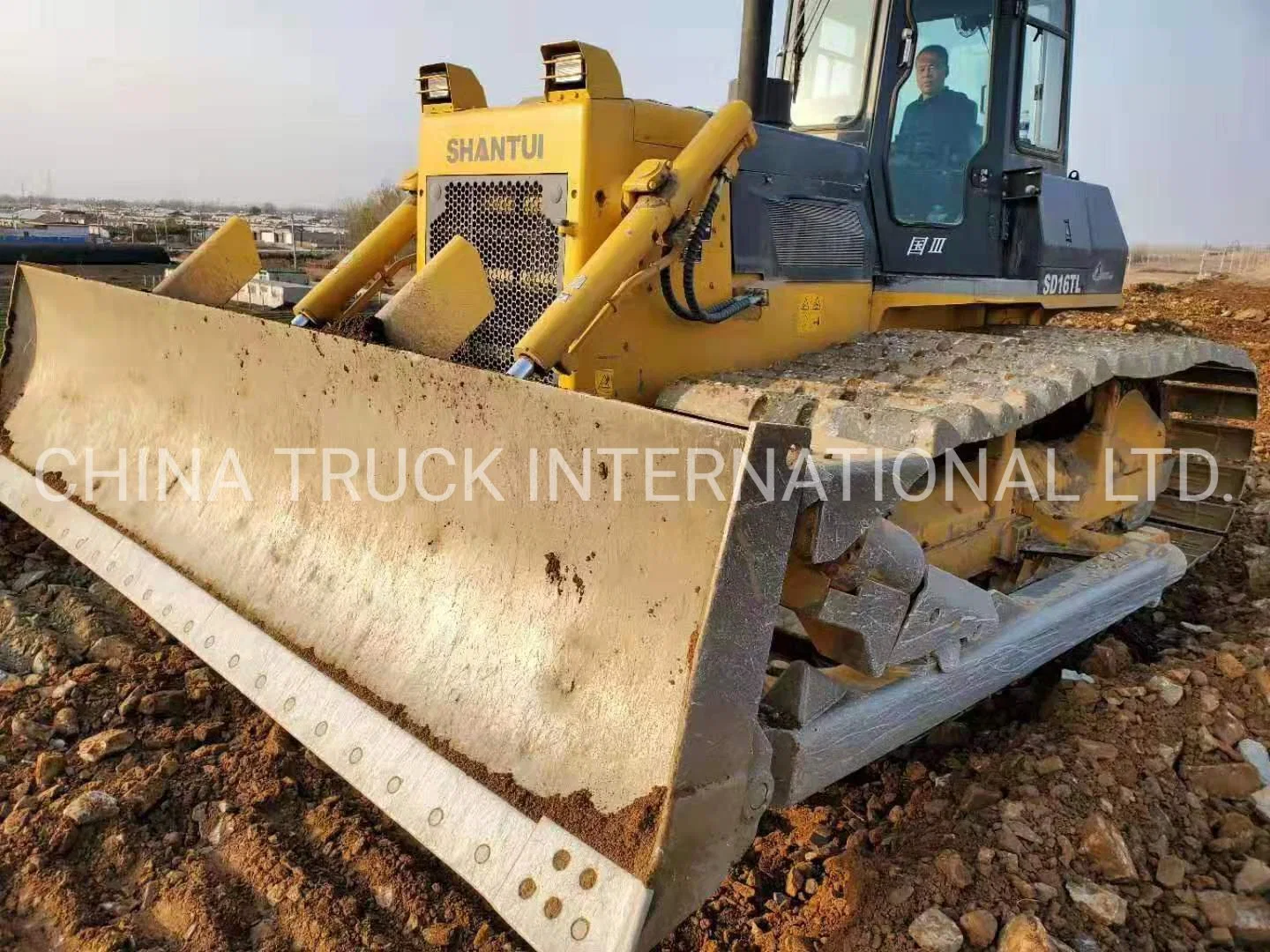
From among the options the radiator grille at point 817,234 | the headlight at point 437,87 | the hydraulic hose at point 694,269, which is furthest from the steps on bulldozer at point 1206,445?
the headlight at point 437,87

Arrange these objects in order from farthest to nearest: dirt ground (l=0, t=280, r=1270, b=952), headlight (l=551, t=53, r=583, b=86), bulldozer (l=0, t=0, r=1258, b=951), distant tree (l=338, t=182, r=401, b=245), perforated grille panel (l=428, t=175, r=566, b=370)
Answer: distant tree (l=338, t=182, r=401, b=245), perforated grille panel (l=428, t=175, r=566, b=370), headlight (l=551, t=53, r=583, b=86), dirt ground (l=0, t=280, r=1270, b=952), bulldozer (l=0, t=0, r=1258, b=951)

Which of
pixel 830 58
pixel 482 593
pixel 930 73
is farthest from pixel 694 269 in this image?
pixel 930 73

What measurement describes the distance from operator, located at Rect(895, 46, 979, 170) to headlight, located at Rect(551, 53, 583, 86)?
1593 millimetres

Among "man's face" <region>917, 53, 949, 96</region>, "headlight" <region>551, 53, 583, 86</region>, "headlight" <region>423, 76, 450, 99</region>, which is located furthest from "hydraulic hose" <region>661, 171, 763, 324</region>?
"man's face" <region>917, 53, 949, 96</region>

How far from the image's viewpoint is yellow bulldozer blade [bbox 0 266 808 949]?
1884mm

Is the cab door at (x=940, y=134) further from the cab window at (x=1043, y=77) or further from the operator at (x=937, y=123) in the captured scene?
the cab window at (x=1043, y=77)

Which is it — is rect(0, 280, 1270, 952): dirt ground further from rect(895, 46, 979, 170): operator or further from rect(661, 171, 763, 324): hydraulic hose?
rect(895, 46, 979, 170): operator

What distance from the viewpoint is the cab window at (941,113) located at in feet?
13.7

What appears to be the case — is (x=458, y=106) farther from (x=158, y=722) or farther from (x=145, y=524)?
(x=158, y=722)

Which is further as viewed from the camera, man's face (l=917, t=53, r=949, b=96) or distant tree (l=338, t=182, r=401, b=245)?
distant tree (l=338, t=182, r=401, b=245)

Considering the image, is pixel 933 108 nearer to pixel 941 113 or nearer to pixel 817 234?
pixel 941 113

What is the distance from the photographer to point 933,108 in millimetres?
4254

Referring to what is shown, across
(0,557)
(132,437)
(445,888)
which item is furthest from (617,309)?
(0,557)

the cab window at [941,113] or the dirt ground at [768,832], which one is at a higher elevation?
the cab window at [941,113]
